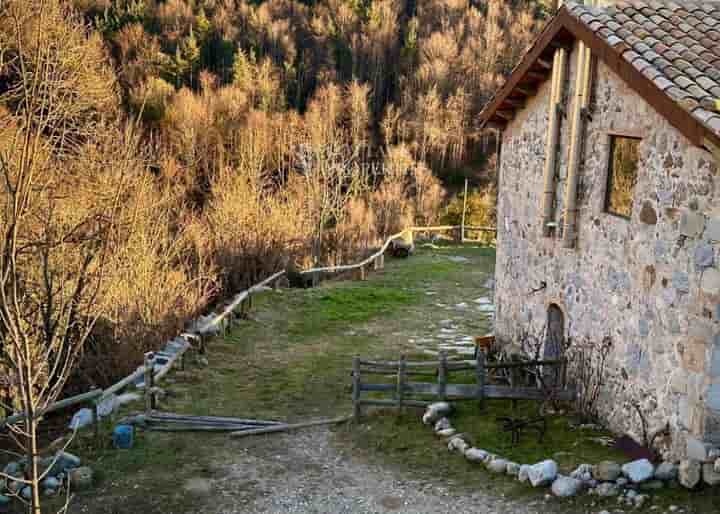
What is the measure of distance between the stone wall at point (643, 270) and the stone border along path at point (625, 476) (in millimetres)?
268

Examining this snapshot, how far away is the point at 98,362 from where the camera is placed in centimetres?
1377

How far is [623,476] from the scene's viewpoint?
782cm

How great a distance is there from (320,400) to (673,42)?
7334mm

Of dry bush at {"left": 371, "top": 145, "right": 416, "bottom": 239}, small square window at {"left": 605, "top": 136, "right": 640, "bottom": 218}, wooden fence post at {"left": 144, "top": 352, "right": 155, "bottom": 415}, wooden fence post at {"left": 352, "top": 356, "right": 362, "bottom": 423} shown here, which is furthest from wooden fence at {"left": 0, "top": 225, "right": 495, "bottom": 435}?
dry bush at {"left": 371, "top": 145, "right": 416, "bottom": 239}

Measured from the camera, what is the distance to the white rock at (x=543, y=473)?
8062 mm

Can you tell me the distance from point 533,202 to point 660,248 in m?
3.66

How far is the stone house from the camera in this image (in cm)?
755

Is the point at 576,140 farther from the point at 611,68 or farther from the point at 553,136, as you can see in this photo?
the point at 611,68

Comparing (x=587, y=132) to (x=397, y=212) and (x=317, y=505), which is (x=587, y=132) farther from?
(x=397, y=212)

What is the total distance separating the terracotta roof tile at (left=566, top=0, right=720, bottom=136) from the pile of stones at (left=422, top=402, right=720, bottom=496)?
11.2 ft

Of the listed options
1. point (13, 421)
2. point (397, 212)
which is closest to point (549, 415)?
point (13, 421)

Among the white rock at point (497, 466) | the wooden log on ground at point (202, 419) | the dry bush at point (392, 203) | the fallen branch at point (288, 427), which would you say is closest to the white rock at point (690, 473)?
the white rock at point (497, 466)

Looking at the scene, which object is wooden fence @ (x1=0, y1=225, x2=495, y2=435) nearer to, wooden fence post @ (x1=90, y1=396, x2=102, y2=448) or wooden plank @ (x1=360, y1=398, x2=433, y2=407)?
wooden fence post @ (x1=90, y1=396, x2=102, y2=448)

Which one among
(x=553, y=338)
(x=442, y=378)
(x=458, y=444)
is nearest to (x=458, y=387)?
(x=442, y=378)
